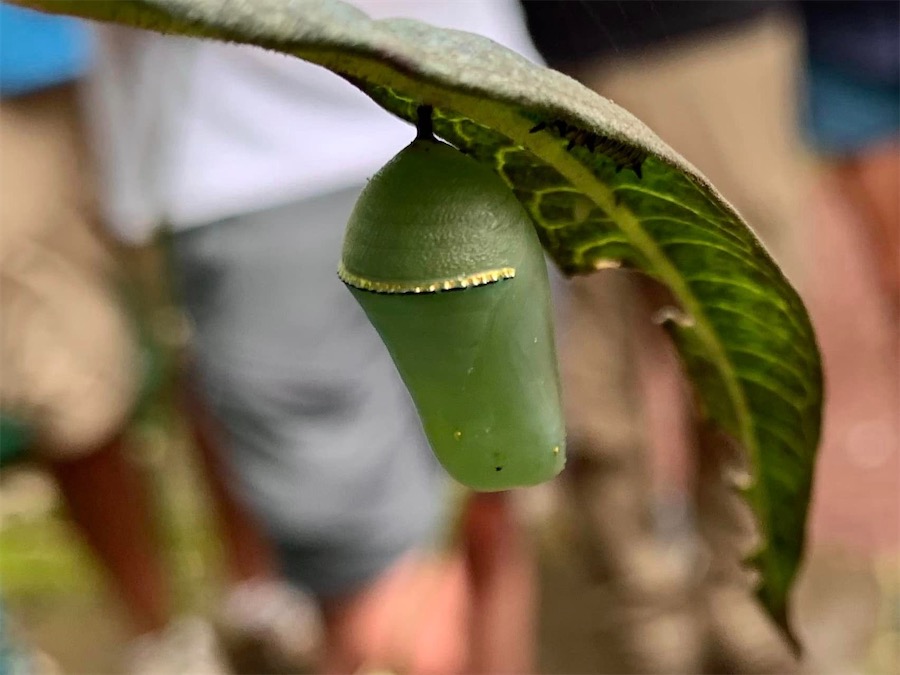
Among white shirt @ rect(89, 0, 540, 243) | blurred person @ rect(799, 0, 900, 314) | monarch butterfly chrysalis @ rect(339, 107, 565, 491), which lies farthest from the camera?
blurred person @ rect(799, 0, 900, 314)

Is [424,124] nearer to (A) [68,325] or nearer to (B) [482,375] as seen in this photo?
(B) [482,375]

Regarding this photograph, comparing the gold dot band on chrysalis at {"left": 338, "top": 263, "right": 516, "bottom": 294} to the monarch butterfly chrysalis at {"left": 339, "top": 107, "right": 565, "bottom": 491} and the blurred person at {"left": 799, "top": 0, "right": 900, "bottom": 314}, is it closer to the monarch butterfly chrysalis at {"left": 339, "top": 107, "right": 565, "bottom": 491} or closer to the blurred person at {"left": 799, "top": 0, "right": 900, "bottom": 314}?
the monarch butterfly chrysalis at {"left": 339, "top": 107, "right": 565, "bottom": 491}

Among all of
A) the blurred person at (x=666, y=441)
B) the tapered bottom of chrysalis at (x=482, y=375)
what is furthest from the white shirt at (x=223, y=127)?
the tapered bottom of chrysalis at (x=482, y=375)

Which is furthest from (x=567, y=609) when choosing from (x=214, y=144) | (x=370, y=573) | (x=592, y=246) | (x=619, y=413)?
(x=592, y=246)

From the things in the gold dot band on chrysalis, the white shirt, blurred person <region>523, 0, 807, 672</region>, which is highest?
the gold dot band on chrysalis

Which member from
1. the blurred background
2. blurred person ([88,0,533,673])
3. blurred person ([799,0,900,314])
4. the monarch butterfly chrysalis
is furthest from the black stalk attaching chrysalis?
blurred person ([799,0,900,314])

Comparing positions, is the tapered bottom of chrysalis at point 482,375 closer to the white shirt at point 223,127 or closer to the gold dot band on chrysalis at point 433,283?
the gold dot band on chrysalis at point 433,283
